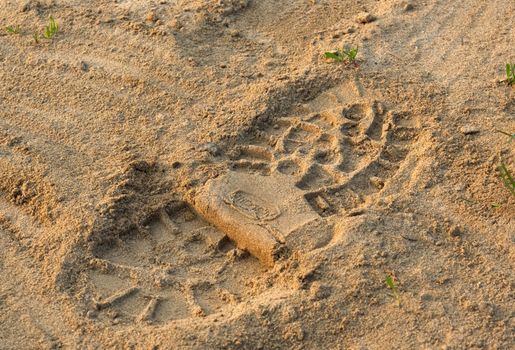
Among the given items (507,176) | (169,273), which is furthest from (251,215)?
(507,176)

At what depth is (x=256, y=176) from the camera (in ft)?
10.8

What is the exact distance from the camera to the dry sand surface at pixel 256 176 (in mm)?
2748

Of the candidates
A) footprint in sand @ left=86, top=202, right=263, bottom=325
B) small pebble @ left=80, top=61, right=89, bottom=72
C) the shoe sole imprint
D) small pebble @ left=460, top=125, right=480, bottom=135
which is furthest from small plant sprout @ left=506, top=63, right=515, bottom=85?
small pebble @ left=80, top=61, right=89, bottom=72

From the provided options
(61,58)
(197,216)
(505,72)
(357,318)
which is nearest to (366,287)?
(357,318)

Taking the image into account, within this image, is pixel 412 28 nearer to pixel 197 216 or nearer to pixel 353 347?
pixel 197 216

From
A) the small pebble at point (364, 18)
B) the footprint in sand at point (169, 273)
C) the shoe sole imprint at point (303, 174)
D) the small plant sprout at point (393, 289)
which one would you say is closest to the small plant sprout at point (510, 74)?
the shoe sole imprint at point (303, 174)

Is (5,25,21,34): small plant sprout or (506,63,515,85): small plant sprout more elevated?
(5,25,21,34): small plant sprout

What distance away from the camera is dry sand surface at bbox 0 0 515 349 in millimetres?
2748

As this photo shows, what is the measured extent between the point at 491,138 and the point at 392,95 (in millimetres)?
523

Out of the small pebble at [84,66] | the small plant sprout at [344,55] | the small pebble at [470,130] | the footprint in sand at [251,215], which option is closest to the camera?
the footprint in sand at [251,215]

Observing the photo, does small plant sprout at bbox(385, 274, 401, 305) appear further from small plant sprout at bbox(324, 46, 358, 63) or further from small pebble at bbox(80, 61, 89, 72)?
small pebble at bbox(80, 61, 89, 72)

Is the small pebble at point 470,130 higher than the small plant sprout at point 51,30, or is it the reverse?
the small plant sprout at point 51,30

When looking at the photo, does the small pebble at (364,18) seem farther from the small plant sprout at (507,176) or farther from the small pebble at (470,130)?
the small plant sprout at (507,176)

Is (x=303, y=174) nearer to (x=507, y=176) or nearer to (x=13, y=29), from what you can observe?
(x=507, y=176)
